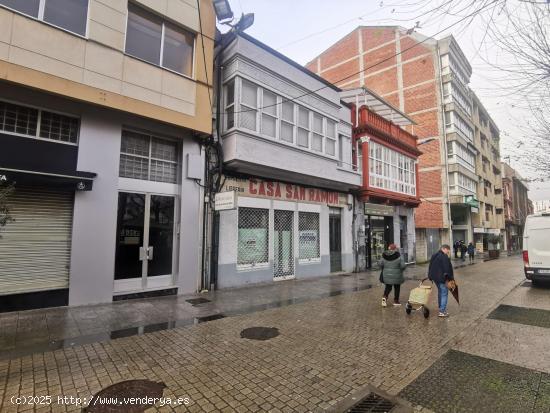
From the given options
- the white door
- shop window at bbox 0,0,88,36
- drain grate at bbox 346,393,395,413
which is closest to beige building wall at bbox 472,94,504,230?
the white door

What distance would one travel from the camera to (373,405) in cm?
340

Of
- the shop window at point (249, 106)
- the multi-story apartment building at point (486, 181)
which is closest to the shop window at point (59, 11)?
the shop window at point (249, 106)

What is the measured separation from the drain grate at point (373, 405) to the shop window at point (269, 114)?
8.98m

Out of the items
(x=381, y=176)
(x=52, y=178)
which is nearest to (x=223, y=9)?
(x=52, y=178)

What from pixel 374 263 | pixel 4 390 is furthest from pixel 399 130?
pixel 4 390

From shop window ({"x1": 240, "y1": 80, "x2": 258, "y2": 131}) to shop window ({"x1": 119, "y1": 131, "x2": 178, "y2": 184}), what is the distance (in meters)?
2.49

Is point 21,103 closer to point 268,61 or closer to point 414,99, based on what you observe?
point 268,61

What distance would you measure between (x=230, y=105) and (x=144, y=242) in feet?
17.5

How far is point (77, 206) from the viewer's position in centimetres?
745

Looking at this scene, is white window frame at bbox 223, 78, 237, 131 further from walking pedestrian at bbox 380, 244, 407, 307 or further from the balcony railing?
the balcony railing

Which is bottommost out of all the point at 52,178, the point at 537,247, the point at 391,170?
the point at 537,247

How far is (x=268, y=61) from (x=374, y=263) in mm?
12086

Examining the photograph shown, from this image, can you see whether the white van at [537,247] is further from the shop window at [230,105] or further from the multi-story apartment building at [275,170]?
the shop window at [230,105]

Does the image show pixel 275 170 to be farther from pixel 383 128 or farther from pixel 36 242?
pixel 383 128
